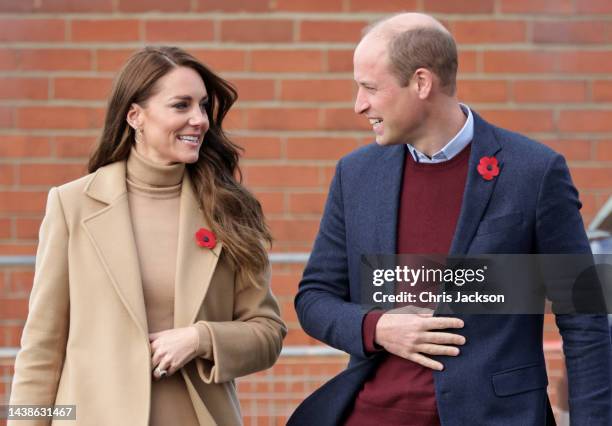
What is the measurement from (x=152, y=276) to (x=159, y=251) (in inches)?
3.7

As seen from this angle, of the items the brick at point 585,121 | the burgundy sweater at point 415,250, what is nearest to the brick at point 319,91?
the brick at point 585,121

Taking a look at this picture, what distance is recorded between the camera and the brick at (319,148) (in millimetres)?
7273

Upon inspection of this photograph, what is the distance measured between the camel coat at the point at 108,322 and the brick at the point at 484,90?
325 centimetres

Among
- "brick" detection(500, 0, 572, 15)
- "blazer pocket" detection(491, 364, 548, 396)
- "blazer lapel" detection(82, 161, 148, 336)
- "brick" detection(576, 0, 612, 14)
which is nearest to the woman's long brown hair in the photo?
"blazer lapel" detection(82, 161, 148, 336)

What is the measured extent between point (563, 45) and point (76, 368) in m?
4.02

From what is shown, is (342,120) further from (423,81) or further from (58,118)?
(423,81)

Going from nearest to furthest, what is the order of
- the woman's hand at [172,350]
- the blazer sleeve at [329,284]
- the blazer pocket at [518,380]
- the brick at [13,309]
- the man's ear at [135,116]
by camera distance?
the blazer pocket at [518,380] → the woman's hand at [172,350] → the blazer sleeve at [329,284] → the man's ear at [135,116] → the brick at [13,309]

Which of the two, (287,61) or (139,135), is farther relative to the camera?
(287,61)

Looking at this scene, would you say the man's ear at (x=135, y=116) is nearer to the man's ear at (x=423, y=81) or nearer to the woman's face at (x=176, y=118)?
the woman's face at (x=176, y=118)

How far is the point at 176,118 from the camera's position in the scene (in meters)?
4.26

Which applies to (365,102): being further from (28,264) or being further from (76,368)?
(28,264)

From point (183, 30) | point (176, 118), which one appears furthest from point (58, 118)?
point (176, 118)

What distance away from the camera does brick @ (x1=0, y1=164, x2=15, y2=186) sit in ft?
23.9

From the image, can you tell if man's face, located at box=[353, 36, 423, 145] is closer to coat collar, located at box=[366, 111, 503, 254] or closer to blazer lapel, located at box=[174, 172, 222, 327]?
coat collar, located at box=[366, 111, 503, 254]
